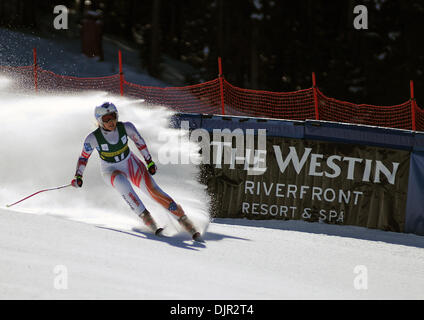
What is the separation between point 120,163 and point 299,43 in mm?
17157

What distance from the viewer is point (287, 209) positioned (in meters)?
9.77

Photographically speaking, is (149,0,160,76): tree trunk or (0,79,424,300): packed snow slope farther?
(149,0,160,76): tree trunk

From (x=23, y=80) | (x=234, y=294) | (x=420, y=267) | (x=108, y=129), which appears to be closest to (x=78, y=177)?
(x=108, y=129)

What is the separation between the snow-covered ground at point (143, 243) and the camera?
470 centimetres

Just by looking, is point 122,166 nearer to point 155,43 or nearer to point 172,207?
point 172,207

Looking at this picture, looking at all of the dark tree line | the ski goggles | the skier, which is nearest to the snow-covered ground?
the skier

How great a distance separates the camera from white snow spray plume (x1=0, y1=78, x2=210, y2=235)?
8281 mm

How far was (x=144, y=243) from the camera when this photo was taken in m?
6.39

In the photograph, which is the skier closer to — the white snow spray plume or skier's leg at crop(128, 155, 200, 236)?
skier's leg at crop(128, 155, 200, 236)

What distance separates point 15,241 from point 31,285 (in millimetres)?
1469

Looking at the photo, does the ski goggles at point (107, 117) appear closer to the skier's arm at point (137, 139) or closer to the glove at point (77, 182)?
the skier's arm at point (137, 139)

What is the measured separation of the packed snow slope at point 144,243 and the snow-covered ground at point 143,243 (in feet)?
0.05

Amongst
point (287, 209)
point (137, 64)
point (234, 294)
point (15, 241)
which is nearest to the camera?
point (234, 294)
